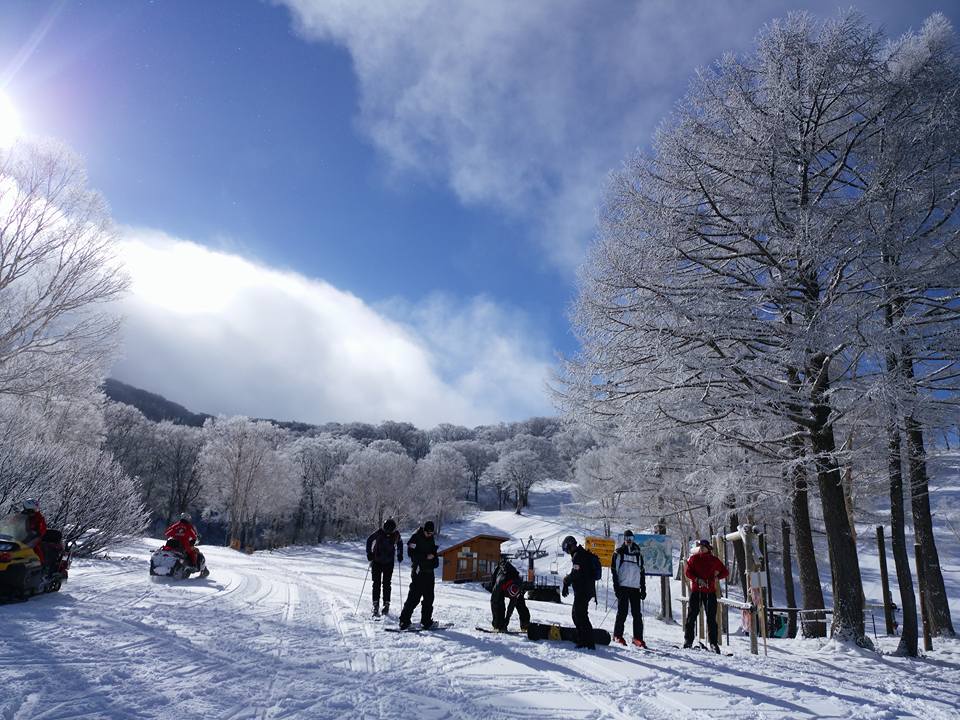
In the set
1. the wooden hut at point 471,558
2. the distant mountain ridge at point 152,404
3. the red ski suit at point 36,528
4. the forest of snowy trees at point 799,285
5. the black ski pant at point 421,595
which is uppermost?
the distant mountain ridge at point 152,404

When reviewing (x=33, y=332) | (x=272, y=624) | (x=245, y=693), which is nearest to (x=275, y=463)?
(x=33, y=332)

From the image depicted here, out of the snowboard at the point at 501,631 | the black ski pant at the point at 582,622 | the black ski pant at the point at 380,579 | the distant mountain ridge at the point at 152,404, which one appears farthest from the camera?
the distant mountain ridge at the point at 152,404

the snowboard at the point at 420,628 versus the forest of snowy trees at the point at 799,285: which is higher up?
the forest of snowy trees at the point at 799,285

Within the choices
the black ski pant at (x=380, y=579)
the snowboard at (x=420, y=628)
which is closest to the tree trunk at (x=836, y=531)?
the snowboard at (x=420, y=628)

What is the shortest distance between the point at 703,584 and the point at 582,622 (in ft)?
7.34

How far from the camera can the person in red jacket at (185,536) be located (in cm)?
1430

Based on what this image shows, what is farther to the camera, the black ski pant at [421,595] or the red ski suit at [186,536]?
the red ski suit at [186,536]

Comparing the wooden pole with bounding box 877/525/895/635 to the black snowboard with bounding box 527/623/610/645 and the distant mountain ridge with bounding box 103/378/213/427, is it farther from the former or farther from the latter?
the distant mountain ridge with bounding box 103/378/213/427

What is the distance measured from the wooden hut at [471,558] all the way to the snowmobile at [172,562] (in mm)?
20973

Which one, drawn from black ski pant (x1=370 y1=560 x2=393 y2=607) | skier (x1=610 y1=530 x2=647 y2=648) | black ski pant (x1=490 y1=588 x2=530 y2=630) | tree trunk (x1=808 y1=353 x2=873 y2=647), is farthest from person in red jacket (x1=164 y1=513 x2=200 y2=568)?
tree trunk (x1=808 y1=353 x2=873 y2=647)

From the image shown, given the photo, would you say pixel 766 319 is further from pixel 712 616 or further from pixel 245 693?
pixel 245 693

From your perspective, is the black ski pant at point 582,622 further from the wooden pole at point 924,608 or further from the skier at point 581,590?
the wooden pole at point 924,608

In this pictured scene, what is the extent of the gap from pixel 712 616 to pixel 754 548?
70.9 inches

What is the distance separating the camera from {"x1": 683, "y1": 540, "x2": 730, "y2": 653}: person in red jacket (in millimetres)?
8625
